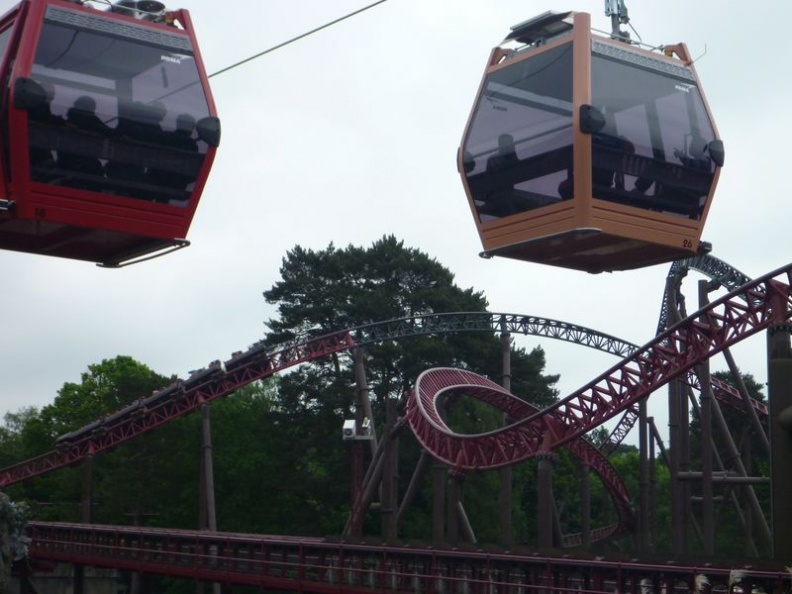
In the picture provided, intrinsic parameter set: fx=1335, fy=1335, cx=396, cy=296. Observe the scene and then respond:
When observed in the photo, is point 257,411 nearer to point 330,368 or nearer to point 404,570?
point 330,368

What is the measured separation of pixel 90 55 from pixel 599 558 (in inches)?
424

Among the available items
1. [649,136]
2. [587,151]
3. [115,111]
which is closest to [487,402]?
[649,136]

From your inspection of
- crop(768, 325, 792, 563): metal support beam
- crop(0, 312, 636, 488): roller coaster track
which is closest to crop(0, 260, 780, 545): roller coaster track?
crop(0, 312, 636, 488): roller coaster track

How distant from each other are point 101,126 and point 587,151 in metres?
3.82

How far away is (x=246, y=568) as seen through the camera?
2777cm

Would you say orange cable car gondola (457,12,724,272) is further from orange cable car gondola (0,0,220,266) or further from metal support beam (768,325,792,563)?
orange cable car gondola (0,0,220,266)

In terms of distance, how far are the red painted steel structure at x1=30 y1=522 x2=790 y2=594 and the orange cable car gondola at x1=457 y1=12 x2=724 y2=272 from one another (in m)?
3.06

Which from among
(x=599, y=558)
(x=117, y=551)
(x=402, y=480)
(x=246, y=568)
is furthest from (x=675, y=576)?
(x=402, y=480)

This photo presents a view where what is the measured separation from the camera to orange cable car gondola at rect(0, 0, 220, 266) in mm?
9867

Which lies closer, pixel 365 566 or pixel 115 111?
pixel 115 111

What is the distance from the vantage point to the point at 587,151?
35.2 ft

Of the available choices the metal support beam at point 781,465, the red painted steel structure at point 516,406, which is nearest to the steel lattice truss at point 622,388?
the red painted steel structure at point 516,406

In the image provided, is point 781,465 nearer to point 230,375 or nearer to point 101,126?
point 101,126

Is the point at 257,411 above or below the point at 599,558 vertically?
above
